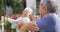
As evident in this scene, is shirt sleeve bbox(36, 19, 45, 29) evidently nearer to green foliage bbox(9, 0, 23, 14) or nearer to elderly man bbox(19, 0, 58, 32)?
elderly man bbox(19, 0, 58, 32)

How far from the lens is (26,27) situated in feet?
4.65

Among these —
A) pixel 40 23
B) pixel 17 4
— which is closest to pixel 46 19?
pixel 40 23

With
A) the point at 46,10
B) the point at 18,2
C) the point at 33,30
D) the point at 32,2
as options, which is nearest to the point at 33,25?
the point at 33,30

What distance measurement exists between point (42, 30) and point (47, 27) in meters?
0.05

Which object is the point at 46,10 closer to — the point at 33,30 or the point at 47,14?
the point at 47,14

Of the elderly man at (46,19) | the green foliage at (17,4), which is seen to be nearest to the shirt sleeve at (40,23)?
the elderly man at (46,19)

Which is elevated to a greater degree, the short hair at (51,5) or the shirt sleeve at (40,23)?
the short hair at (51,5)

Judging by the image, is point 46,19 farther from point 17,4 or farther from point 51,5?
point 17,4

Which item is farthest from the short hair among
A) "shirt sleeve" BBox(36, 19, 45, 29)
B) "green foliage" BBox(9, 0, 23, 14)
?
"green foliage" BBox(9, 0, 23, 14)

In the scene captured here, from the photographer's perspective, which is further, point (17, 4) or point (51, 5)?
point (17, 4)

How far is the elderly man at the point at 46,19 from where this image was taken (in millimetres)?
1372

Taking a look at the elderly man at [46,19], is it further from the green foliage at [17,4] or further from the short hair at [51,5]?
the green foliage at [17,4]

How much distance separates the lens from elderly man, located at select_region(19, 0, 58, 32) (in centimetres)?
137

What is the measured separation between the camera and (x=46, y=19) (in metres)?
1.38
